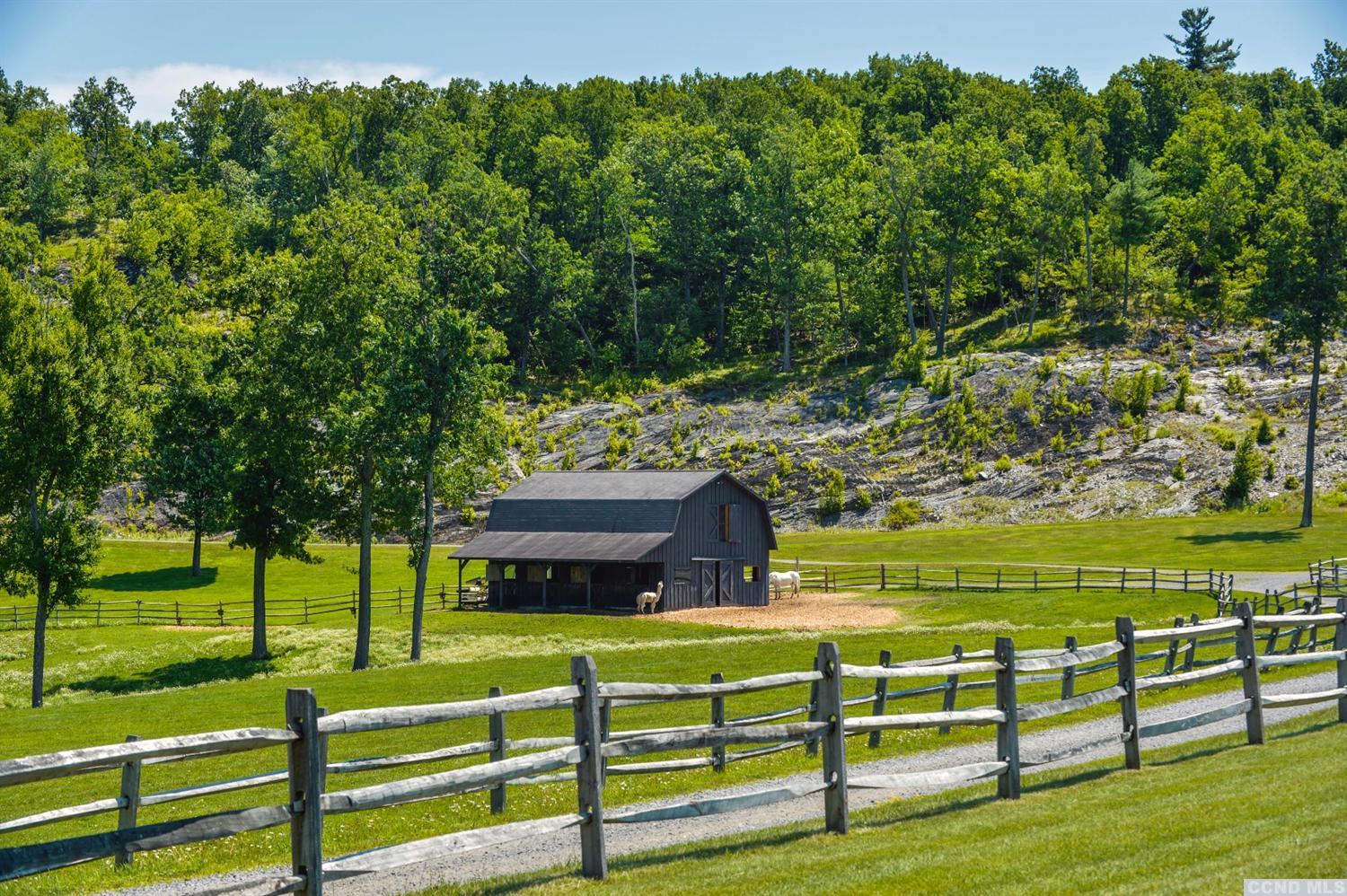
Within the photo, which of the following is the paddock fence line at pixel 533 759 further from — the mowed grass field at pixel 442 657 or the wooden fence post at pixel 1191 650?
the wooden fence post at pixel 1191 650

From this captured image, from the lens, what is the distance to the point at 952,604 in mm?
55156

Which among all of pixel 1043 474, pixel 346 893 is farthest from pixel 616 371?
pixel 346 893

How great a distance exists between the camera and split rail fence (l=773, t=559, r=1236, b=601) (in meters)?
55.9

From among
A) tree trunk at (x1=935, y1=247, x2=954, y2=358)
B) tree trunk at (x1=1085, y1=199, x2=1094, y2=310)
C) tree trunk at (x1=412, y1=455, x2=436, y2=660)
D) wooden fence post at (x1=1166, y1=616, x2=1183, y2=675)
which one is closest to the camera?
wooden fence post at (x1=1166, y1=616, x2=1183, y2=675)

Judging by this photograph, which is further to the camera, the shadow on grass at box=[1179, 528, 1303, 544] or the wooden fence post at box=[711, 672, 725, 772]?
the shadow on grass at box=[1179, 528, 1303, 544]

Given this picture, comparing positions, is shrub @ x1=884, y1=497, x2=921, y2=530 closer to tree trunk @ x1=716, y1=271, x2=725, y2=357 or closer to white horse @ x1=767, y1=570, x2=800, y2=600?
white horse @ x1=767, y1=570, x2=800, y2=600

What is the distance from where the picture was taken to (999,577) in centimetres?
5888

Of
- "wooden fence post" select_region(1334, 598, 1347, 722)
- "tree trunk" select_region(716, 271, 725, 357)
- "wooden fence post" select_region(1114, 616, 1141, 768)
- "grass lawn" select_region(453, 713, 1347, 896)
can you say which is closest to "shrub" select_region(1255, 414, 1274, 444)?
"tree trunk" select_region(716, 271, 725, 357)

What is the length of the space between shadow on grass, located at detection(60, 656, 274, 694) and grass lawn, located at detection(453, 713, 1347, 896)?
36.6 meters

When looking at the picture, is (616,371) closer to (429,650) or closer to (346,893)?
(429,650)

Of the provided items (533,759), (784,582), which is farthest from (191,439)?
(533,759)

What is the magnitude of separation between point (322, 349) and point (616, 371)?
202 ft

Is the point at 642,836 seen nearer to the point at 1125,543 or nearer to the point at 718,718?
the point at 718,718

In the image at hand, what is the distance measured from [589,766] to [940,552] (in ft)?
207
